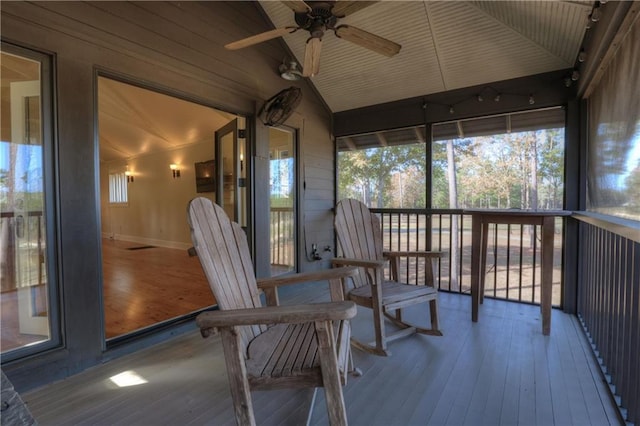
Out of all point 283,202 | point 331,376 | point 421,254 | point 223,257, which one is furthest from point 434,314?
point 283,202

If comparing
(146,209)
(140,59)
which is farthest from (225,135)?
(146,209)

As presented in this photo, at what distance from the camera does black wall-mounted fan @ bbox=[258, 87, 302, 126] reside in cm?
288

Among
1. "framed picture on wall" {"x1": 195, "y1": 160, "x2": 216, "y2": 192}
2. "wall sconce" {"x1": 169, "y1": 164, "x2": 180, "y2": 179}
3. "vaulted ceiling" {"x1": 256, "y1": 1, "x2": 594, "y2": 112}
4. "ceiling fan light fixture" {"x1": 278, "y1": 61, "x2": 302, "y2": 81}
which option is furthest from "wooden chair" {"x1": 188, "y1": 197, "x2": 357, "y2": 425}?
A: "wall sconce" {"x1": 169, "y1": 164, "x2": 180, "y2": 179}

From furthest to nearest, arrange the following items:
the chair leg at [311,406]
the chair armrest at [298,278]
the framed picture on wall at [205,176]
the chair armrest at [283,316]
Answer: the framed picture on wall at [205,176] < the chair armrest at [298,278] < the chair leg at [311,406] < the chair armrest at [283,316]

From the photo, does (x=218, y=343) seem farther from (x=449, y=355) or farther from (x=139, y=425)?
(x=449, y=355)

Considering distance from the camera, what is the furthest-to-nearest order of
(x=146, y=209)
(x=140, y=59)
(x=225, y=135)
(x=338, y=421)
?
(x=146, y=209), (x=225, y=135), (x=140, y=59), (x=338, y=421)

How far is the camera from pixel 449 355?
206 cm

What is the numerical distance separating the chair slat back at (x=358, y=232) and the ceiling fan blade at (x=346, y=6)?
1336mm

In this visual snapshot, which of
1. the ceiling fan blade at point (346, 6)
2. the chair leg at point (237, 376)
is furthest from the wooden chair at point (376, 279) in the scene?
the ceiling fan blade at point (346, 6)

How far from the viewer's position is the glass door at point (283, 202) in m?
3.56

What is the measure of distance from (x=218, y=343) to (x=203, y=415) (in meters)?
0.81

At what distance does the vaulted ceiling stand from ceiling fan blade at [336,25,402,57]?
84cm

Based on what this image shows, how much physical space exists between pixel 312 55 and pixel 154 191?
599 centimetres

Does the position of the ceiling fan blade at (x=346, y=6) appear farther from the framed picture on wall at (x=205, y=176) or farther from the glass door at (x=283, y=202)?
the framed picture on wall at (x=205, y=176)
